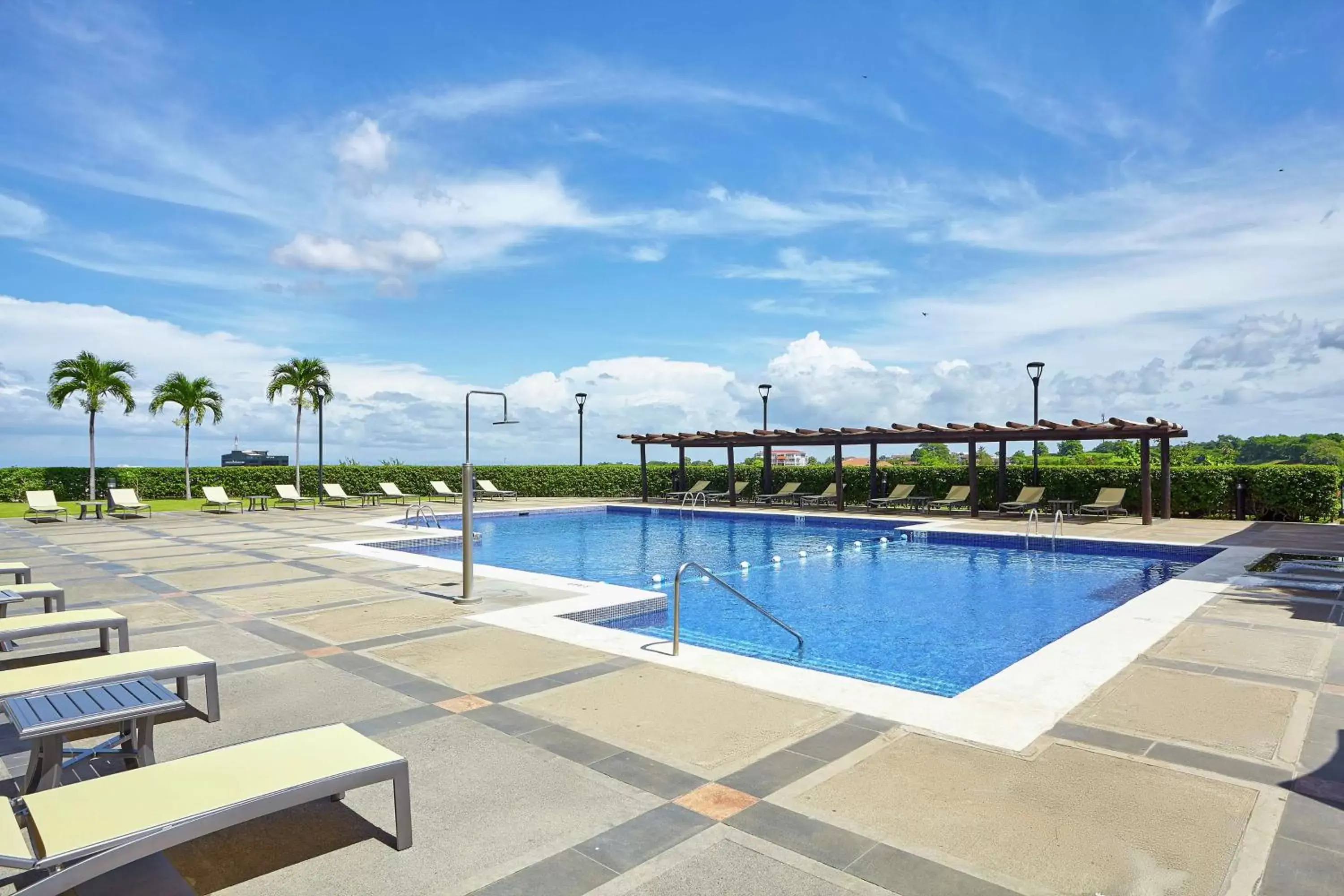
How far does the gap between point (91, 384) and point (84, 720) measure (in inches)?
1055

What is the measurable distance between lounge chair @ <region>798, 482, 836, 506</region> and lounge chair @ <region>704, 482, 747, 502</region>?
1.97 m

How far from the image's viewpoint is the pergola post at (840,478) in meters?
22.0

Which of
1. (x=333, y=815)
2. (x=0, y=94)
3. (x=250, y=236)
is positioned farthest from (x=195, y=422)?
(x=333, y=815)

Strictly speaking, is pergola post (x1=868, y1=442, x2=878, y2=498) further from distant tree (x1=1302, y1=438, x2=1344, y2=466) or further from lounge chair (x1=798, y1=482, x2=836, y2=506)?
distant tree (x1=1302, y1=438, x2=1344, y2=466)

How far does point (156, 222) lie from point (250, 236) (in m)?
1.98

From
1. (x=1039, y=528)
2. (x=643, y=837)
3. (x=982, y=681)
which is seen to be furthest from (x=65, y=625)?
(x=1039, y=528)

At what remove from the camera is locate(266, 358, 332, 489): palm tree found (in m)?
29.6

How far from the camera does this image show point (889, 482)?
77.9 ft

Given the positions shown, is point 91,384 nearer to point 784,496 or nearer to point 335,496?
point 335,496

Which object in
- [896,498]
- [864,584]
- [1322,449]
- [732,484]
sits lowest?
[864,584]

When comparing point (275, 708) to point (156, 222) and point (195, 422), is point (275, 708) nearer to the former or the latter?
point (156, 222)

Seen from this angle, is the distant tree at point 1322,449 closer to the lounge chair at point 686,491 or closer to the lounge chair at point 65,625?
the lounge chair at point 686,491

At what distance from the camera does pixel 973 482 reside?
2072cm

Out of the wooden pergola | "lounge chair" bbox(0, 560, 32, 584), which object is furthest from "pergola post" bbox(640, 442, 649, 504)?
"lounge chair" bbox(0, 560, 32, 584)
